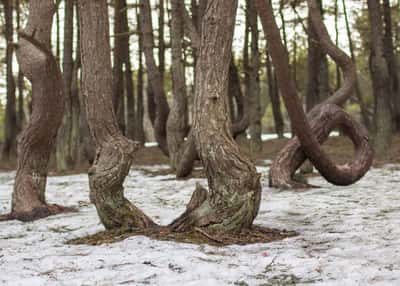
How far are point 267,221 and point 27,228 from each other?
2899 millimetres

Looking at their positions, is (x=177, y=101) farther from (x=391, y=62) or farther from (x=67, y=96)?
(x=391, y=62)

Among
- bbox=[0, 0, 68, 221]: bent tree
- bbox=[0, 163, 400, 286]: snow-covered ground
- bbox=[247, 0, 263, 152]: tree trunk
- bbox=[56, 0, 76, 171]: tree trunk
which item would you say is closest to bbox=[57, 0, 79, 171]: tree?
bbox=[56, 0, 76, 171]: tree trunk

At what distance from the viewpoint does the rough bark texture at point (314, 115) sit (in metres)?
6.64

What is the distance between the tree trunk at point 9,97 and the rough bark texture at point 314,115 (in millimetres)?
12001

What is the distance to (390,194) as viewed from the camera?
27.9 feet

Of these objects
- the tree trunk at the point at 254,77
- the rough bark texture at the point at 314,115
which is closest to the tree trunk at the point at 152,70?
the tree trunk at the point at 254,77

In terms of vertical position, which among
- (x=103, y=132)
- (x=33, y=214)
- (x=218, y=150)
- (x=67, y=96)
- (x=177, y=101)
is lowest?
(x=33, y=214)

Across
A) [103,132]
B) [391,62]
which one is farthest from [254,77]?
[103,132]

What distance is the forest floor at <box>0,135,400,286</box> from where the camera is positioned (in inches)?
177

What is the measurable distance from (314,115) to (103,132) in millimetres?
4884

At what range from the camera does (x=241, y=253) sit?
532 centimetres

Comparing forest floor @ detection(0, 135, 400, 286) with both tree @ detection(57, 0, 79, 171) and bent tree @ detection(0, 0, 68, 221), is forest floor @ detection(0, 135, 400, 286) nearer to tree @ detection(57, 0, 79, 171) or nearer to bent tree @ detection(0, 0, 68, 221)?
bent tree @ detection(0, 0, 68, 221)

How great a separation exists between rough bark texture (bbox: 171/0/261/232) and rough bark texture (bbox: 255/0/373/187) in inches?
21.2

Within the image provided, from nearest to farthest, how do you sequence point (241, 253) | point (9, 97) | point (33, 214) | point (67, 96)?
point (241, 253) → point (33, 214) → point (67, 96) → point (9, 97)
